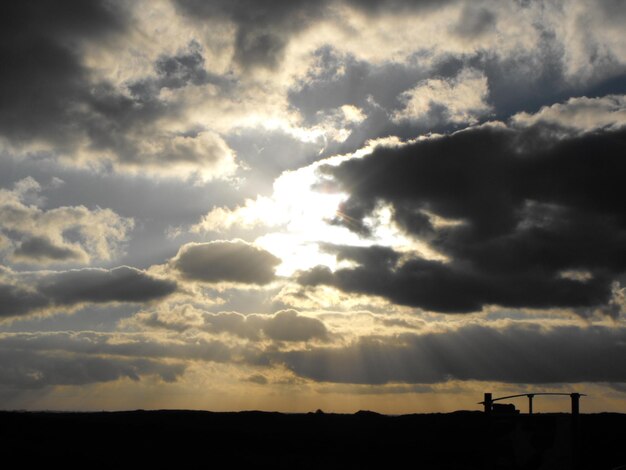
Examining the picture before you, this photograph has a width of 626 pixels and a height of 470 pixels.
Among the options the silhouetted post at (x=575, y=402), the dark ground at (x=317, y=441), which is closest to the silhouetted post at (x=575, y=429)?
the silhouetted post at (x=575, y=402)

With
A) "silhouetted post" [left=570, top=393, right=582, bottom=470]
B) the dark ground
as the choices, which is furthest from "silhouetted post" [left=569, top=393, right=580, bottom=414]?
the dark ground

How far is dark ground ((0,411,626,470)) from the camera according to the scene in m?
35.0

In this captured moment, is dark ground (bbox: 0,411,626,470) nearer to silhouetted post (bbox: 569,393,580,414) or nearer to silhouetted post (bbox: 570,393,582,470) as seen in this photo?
silhouetted post (bbox: 570,393,582,470)

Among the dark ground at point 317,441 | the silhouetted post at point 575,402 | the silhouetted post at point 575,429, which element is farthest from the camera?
the dark ground at point 317,441

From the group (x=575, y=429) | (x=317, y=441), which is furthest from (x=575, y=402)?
(x=317, y=441)

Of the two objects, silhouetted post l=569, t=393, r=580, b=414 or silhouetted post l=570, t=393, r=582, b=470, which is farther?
silhouetted post l=569, t=393, r=580, b=414

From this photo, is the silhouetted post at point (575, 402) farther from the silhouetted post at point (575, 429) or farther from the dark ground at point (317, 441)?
the dark ground at point (317, 441)

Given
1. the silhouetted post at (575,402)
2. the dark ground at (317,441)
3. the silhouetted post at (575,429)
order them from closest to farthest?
the silhouetted post at (575,429) → the silhouetted post at (575,402) → the dark ground at (317,441)

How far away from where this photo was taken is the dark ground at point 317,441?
1379 inches

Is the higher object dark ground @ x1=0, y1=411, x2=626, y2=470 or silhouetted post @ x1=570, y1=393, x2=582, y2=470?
silhouetted post @ x1=570, y1=393, x2=582, y2=470

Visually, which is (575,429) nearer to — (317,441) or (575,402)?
(575,402)

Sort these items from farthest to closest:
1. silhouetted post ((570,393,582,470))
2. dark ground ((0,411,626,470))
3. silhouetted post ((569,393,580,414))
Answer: dark ground ((0,411,626,470)) → silhouetted post ((569,393,580,414)) → silhouetted post ((570,393,582,470))

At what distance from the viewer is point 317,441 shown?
165ft

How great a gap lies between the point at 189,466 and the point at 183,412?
24.8m
